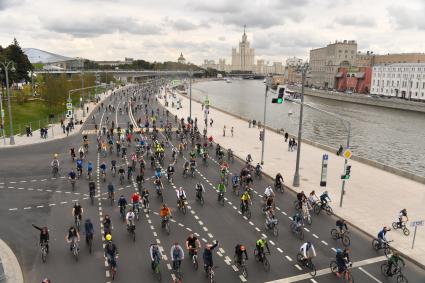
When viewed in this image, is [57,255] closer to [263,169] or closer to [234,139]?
[263,169]

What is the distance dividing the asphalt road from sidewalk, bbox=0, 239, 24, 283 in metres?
0.23

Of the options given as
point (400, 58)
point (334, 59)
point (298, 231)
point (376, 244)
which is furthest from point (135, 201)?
point (400, 58)

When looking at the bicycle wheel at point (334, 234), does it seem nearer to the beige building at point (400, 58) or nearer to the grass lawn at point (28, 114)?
the grass lawn at point (28, 114)

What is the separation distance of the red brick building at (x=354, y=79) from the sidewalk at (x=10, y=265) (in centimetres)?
14539

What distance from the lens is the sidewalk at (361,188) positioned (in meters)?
18.5

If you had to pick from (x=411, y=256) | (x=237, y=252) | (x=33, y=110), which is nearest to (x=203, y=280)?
(x=237, y=252)

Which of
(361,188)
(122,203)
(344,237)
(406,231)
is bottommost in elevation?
(361,188)

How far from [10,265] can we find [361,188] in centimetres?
2056

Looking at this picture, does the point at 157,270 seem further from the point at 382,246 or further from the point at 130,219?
the point at 382,246

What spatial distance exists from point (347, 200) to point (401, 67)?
381ft

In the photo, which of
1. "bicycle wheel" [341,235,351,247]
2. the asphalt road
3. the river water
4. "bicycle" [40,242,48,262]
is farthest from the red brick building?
"bicycle" [40,242,48,262]

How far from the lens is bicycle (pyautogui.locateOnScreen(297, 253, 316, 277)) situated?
46.4 feet

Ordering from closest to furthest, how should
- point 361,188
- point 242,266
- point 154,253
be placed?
point 154,253, point 242,266, point 361,188

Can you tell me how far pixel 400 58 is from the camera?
169625mm
